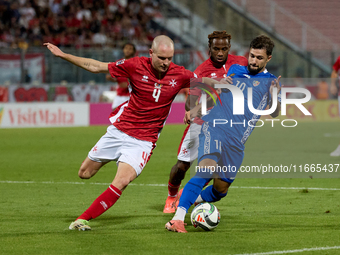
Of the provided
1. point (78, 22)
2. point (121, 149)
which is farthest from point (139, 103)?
point (78, 22)

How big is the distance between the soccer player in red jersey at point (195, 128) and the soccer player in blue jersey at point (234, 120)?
79cm

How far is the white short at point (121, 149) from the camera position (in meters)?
5.62

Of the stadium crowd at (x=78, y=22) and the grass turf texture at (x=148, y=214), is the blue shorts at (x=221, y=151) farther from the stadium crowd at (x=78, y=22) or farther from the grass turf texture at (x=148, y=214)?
the stadium crowd at (x=78, y=22)

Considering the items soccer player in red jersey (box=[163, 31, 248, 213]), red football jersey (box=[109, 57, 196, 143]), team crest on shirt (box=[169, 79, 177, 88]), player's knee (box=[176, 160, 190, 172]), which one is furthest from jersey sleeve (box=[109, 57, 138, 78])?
player's knee (box=[176, 160, 190, 172])

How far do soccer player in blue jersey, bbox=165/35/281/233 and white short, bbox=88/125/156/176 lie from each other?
1.81ft

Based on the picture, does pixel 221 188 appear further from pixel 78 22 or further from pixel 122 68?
pixel 78 22

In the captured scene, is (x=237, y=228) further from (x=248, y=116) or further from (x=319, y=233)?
(x=248, y=116)

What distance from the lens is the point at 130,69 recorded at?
225 inches

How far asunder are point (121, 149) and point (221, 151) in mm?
1057

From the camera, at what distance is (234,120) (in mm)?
5828

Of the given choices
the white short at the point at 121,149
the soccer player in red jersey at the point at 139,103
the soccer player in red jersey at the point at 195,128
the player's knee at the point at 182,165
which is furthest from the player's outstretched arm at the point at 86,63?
the player's knee at the point at 182,165

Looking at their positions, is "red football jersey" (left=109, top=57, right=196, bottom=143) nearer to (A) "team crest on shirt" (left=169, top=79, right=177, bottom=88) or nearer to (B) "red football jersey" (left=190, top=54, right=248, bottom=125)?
(A) "team crest on shirt" (left=169, top=79, right=177, bottom=88)

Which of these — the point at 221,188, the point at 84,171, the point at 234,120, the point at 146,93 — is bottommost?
the point at 221,188

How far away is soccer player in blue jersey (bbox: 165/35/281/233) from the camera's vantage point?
564 cm
